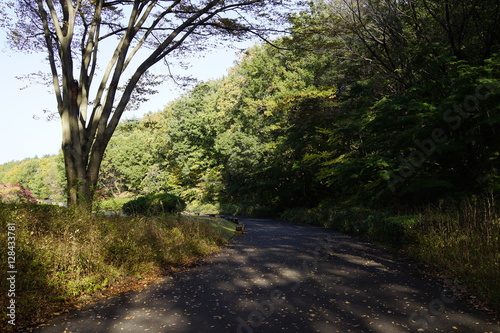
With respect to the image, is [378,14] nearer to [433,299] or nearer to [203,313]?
[433,299]

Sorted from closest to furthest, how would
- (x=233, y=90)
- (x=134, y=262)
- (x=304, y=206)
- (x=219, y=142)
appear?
(x=134, y=262) < (x=304, y=206) < (x=219, y=142) < (x=233, y=90)

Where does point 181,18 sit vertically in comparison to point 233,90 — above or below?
below

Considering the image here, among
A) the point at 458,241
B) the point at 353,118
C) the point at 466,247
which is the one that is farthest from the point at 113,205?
the point at 466,247

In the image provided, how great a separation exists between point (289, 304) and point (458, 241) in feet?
14.1

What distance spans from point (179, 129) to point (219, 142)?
8117 mm

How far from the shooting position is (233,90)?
131 feet

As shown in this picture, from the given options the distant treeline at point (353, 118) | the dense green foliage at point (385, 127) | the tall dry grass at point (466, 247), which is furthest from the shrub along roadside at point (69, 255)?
the tall dry grass at point (466, 247)

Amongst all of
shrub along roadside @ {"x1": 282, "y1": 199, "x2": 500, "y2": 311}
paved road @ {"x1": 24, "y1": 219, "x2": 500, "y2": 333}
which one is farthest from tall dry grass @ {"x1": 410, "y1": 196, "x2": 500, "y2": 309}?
paved road @ {"x1": 24, "y1": 219, "x2": 500, "y2": 333}

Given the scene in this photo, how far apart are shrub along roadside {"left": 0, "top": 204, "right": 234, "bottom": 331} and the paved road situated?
456mm

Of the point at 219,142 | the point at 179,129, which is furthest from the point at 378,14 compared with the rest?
the point at 179,129

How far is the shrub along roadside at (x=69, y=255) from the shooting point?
471 centimetres

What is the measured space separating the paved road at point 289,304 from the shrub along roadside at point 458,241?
546 millimetres

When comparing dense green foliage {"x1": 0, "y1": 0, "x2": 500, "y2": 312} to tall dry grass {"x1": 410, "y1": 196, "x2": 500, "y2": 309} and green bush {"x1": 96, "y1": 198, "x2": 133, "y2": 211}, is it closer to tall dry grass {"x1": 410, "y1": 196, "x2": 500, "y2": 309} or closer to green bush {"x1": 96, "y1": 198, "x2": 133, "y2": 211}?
tall dry grass {"x1": 410, "y1": 196, "x2": 500, "y2": 309}

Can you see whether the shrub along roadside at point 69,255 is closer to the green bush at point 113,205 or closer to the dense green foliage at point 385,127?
the green bush at point 113,205
